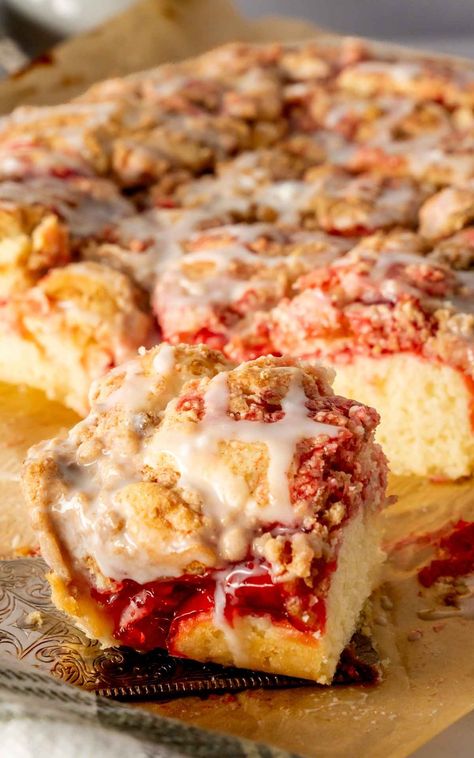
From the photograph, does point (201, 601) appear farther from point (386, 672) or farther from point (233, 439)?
point (386, 672)

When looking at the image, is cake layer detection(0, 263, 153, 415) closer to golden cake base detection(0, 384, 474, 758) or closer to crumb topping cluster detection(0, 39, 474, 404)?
crumb topping cluster detection(0, 39, 474, 404)

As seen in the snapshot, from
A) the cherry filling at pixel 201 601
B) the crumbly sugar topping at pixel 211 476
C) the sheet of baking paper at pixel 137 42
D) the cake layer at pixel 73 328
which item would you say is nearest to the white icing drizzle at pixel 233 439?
the crumbly sugar topping at pixel 211 476

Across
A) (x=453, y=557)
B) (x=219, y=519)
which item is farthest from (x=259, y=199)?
(x=219, y=519)

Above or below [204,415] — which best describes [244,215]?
below

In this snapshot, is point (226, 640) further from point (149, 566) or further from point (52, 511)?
point (52, 511)

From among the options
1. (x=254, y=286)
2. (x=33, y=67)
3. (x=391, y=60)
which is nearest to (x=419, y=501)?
(x=254, y=286)

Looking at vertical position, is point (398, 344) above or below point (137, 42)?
below
